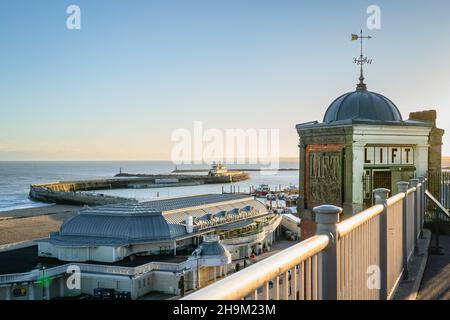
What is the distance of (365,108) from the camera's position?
11.0m

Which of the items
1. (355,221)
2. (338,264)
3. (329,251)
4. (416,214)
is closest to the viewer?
(329,251)

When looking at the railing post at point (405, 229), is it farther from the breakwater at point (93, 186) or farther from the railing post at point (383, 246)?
the breakwater at point (93, 186)

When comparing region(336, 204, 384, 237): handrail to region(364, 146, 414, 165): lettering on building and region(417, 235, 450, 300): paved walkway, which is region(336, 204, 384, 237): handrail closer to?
region(417, 235, 450, 300): paved walkway

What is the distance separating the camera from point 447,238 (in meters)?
11.2

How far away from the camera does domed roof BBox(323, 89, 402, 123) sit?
35.7 feet

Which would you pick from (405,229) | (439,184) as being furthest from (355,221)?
(439,184)

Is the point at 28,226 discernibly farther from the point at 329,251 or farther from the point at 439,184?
the point at 329,251

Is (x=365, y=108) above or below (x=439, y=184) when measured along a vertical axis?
above

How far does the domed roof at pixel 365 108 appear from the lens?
1089cm

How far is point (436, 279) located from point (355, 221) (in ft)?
12.7

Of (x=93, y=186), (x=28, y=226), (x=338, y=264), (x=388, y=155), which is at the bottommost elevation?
(x=93, y=186)

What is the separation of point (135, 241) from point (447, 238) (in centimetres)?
2634

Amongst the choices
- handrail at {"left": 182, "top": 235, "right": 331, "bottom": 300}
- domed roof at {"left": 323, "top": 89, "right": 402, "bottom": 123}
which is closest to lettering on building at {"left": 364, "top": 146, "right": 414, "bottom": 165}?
domed roof at {"left": 323, "top": 89, "right": 402, "bottom": 123}

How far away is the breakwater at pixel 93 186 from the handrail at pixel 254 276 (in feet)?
215
